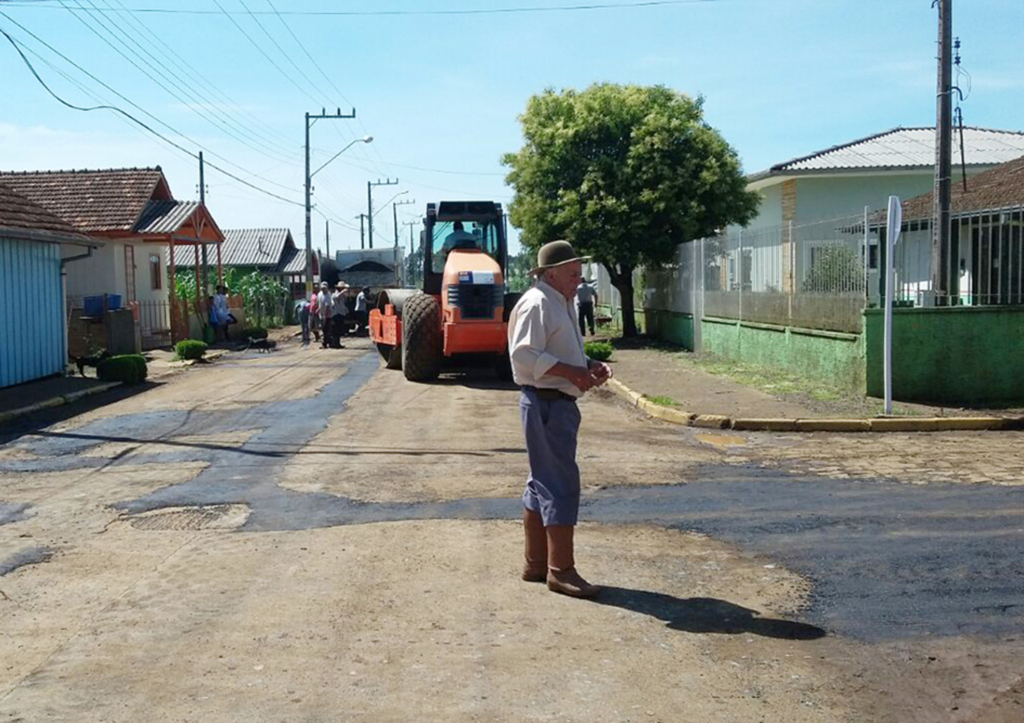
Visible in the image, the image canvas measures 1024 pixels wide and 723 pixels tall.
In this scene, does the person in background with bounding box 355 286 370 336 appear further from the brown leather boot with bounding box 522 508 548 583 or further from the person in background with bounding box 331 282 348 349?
the brown leather boot with bounding box 522 508 548 583

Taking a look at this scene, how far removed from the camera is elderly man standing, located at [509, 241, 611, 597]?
5988mm

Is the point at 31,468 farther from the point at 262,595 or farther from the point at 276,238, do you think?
the point at 276,238

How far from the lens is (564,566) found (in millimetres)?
6020

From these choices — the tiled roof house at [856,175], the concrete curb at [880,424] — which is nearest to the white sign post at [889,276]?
the concrete curb at [880,424]

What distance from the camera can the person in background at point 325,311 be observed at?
29.8 metres

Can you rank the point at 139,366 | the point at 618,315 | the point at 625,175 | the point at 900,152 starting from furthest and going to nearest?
the point at 618,315, the point at 900,152, the point at 625,175, the point at 139,366

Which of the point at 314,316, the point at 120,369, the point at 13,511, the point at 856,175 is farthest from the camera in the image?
the point at 314,316

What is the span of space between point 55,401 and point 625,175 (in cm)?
1379

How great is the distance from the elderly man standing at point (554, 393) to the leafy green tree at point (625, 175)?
63.9 ft

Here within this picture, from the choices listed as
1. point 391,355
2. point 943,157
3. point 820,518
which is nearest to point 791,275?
point 943,157

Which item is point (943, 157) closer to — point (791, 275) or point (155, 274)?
point (791, 275)

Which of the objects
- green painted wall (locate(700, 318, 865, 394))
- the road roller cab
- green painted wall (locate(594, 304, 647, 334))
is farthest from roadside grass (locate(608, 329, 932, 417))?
green painted wall (locate(594, 304, 647, 334))

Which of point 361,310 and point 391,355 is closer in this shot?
point 391,355

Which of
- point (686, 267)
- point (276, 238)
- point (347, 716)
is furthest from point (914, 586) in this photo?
point (276, 238)
